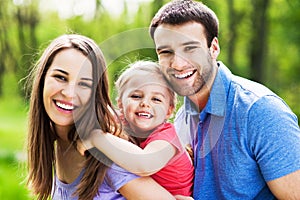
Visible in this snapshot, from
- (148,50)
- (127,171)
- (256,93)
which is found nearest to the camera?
(127,171)

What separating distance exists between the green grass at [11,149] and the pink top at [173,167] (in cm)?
71

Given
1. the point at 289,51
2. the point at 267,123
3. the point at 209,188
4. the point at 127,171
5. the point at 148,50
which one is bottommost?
the point at 289,51

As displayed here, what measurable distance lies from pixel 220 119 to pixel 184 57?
1.10 feet

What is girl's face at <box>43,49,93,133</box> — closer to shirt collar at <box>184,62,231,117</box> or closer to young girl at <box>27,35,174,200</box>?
young girl at <box>27,35,174,200</box>

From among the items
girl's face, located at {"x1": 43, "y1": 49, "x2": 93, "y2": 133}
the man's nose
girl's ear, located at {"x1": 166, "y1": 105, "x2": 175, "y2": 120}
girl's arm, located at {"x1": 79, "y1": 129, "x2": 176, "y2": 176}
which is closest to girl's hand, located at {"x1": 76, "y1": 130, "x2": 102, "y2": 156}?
girl's arm, located at {"x1": 79, "y1": 129, "x2": 176, "y2": 176}

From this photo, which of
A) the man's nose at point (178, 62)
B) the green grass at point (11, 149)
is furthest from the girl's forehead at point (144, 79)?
the green grass at point (11, 149)

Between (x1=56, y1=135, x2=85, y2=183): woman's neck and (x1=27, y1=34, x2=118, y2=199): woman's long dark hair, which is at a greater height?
(x1=27, y1=34, x2=118, y2=199): woman's long dark hair

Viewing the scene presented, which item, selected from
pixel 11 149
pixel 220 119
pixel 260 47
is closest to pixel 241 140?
pixel 220 119

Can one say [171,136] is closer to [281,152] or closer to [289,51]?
[281,152]

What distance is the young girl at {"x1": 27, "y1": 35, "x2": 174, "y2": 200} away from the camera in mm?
2188

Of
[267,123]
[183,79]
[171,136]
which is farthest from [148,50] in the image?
[267,123]

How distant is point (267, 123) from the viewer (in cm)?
227

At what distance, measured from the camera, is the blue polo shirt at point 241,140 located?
2262mm

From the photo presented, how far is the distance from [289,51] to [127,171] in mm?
17085
